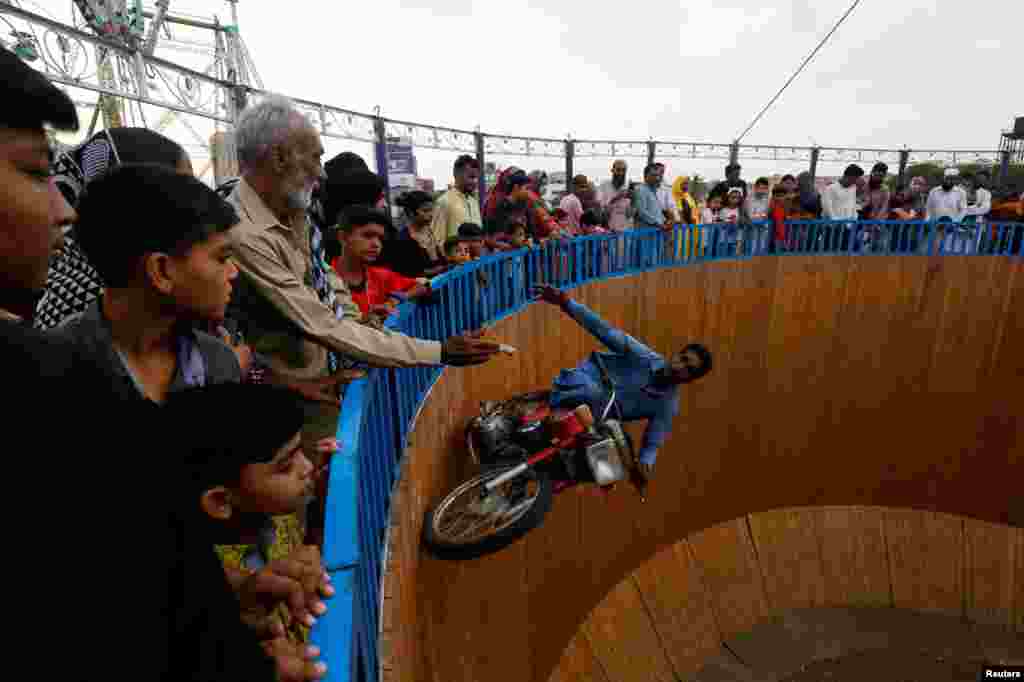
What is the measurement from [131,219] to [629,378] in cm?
350

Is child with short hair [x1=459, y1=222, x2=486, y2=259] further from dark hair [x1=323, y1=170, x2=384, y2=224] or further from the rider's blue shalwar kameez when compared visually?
dark hair [x1=323, y1=170, x2=384, y2=224]

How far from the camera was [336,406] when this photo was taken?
2.01 meters

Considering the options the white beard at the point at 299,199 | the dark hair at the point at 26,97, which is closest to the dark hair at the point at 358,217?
the white beard at the point at 299,199

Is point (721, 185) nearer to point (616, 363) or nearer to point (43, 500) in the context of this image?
point (616, 363)

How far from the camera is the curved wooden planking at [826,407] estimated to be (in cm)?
724

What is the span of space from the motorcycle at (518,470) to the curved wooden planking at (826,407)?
8.75 feet

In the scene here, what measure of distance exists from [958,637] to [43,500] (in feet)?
33.7

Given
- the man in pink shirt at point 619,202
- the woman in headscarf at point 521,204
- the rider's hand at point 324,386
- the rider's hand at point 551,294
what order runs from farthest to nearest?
1. the man in pink shirt at point 619,202
2. the woman in headscarf at point 521,204
3. the rider's hand at point 551,294
4. the rider's hand at point 324,386

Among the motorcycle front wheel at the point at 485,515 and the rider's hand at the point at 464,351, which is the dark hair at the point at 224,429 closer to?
the rider's hand at the point at 464,351

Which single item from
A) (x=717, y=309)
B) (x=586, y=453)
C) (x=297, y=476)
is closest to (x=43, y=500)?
(x=297, y=476)

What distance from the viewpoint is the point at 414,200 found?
15.0ft

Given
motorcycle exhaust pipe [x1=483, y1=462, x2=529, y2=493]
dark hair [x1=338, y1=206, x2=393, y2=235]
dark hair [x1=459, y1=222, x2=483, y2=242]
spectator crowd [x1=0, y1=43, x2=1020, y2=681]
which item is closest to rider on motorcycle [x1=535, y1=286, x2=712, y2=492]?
motorcycle exhaust pipe [x1=483, y1=462, x2=529, y2=493]

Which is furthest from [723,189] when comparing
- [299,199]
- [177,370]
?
[177,370]

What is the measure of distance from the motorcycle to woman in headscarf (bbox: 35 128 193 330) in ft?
6.86
